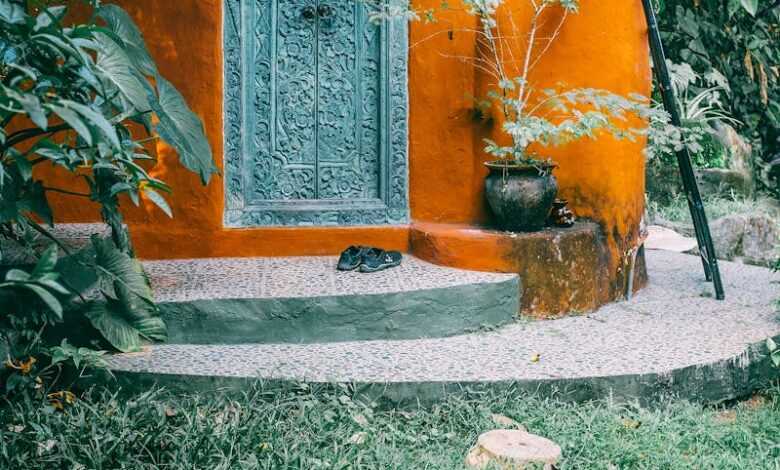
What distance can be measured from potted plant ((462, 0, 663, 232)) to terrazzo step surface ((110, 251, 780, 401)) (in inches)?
27.9

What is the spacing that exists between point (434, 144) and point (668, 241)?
3.28m

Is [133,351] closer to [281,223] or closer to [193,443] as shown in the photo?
[193,443]

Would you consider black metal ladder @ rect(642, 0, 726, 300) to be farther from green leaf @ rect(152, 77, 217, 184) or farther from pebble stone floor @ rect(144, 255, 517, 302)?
green leaf @ rect(152, 77, 217, 184)

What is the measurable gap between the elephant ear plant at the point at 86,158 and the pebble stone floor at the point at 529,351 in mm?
341

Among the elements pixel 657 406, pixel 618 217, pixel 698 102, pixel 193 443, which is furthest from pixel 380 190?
pixel 698 102

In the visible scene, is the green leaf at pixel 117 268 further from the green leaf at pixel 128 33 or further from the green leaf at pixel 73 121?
the green leaf at pixel 73 121

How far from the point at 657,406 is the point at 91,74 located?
2734 millimetres

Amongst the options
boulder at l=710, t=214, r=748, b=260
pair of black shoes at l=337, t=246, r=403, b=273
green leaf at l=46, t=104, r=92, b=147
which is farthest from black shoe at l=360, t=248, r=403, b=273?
boulder at l=710, t=214, r=748, b=260

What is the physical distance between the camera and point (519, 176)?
4941 millimetres

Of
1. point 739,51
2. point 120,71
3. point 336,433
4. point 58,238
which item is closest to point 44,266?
point 120,71

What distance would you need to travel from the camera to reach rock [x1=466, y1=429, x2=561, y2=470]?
3.03 meters

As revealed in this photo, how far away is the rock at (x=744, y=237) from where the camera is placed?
7992mm

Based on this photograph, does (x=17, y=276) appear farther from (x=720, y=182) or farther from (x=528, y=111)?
(x=720, y=182)

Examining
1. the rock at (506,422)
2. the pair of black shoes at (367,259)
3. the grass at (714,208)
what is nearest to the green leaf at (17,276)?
the rock at (506,422)
